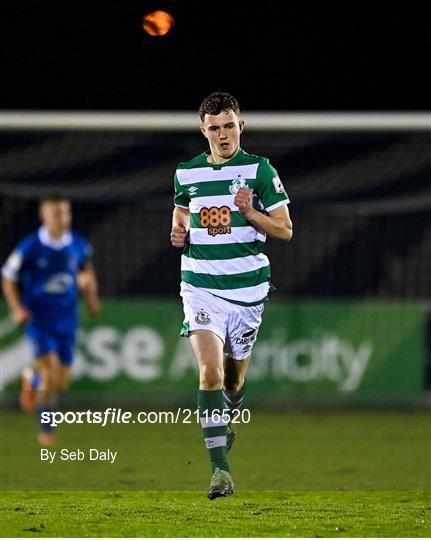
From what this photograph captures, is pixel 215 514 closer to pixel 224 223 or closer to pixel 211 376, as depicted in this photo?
pixel 211 376

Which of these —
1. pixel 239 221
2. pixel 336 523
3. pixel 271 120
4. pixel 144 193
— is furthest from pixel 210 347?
pixel 144 193

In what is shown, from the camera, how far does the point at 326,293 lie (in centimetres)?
1465

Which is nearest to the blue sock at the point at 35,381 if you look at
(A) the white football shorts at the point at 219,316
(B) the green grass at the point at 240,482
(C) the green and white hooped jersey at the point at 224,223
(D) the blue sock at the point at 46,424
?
(D) the blue sock at the point at 46,424

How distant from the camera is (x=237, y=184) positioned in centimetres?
695

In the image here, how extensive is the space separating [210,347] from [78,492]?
4.93 feet

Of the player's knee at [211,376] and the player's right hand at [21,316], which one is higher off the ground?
the player's right hand at [21,316]

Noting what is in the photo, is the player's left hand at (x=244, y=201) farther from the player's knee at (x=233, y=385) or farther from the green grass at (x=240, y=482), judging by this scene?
the green grass at (x=240, y=482)

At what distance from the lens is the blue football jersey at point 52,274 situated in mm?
11625

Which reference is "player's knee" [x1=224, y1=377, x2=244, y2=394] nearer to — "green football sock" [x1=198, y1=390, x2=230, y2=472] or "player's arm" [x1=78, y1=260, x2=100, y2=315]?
"green football sock" [x1=198, y1=390, x2=230, y2=472]

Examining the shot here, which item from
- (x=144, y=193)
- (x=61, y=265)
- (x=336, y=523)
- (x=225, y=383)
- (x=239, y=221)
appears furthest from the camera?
(x=144, y=193)

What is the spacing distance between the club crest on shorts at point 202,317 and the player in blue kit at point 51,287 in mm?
4538

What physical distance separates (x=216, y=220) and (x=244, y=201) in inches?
12.3
